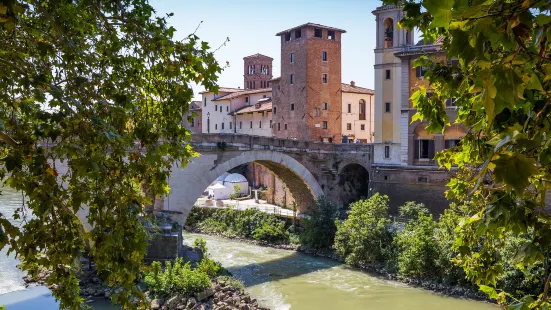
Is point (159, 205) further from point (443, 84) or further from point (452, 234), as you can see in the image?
point (443, 84)

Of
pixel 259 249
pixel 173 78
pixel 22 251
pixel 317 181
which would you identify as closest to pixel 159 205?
pixel 259 249

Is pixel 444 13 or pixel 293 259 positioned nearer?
pixel 444 13

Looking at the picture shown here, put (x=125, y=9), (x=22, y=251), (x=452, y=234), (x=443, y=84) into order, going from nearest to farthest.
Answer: (x=22, y=251), (x=443, y=84), (x=125, y=9), (x=452, y=234)

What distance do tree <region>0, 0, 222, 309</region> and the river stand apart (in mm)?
10058

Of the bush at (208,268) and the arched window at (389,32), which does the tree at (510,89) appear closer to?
the bush at (208,268)

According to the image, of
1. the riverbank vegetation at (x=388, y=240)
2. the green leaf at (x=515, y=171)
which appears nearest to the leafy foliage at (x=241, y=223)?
the riverbank vegetation at (x=388, y=240)

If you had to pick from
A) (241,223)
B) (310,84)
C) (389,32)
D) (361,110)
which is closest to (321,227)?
(241,223)

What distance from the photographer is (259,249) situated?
20312 millimetres

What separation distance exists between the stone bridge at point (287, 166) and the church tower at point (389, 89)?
1.42 m

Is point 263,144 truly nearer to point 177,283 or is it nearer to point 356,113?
point 177,283

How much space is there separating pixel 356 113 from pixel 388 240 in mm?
16589

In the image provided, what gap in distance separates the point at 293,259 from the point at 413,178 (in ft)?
18.6

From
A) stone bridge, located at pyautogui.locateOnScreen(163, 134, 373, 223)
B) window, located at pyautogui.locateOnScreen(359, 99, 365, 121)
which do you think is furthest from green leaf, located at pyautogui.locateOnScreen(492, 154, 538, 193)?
window, located at pyautogui.locateOnScreen(359, 99, 365, 121)

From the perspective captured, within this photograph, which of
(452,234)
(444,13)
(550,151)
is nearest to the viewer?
(444,13)
